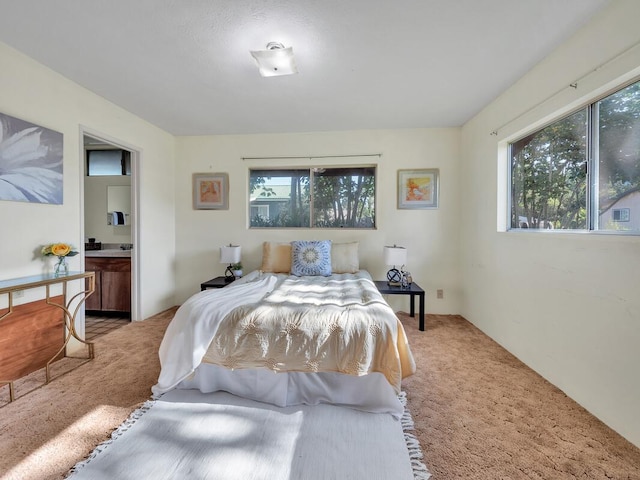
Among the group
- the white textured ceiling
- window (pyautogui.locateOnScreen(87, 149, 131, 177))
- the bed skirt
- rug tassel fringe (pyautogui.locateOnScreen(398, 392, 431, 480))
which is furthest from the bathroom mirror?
rug tassel fringe (pyautogui.locateOnScreen(398, 392, 431, 480))

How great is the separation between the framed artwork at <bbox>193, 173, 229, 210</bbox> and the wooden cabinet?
1157mm

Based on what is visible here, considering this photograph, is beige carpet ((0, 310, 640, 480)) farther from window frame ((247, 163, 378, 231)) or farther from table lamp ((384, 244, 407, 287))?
window frame ((247, 163, 378, 231))

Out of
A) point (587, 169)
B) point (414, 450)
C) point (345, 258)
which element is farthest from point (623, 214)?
point (345, 258)

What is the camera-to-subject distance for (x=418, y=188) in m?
3.55

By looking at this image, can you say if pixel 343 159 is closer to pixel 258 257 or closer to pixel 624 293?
pixel 258 257

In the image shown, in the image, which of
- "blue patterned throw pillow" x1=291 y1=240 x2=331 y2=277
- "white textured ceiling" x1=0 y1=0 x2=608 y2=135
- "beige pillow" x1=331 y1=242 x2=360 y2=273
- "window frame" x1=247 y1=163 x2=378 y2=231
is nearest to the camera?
"white textured ceiling" x1=0 y1=0 x2=608 y2=135

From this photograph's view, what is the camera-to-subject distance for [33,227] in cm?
214

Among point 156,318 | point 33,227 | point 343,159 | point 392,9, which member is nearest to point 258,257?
point 156,318

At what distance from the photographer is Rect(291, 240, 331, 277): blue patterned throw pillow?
10.3 feet

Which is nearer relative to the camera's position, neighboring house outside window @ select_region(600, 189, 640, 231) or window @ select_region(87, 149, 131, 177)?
neighboring house outside window @ select_region(600, 189, 640, 231)

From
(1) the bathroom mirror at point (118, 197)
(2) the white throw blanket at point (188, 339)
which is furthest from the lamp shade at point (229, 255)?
(1) the bathroom mirror at point (118, 197)

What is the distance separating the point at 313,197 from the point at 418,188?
139 centimetres

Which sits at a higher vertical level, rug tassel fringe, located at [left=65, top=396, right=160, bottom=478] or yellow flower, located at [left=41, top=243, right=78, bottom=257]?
yellow flower, located at [left=41, top=243, right=78, bottom=257]

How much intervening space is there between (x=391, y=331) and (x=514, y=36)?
2.12m
